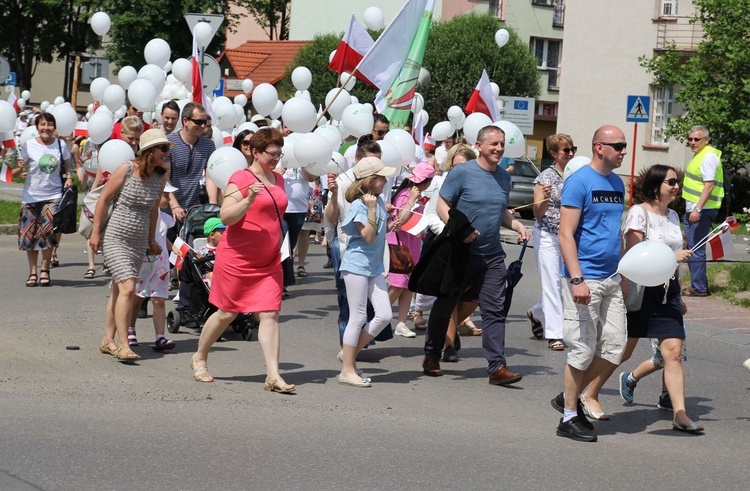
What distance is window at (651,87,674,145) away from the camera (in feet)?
122

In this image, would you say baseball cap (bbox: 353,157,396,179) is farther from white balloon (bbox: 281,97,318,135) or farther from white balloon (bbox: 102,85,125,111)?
white balloon (bbox: 102,85,125,111)

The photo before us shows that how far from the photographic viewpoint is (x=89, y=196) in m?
9.73

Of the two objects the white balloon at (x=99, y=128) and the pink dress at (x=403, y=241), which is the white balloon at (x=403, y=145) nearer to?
the pink dress at (x=403, y=241)

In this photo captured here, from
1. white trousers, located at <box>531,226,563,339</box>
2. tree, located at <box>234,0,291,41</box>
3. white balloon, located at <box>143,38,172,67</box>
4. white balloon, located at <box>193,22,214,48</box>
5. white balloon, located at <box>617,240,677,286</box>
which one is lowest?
white trousers, located at <box>531,226,563,339</box>

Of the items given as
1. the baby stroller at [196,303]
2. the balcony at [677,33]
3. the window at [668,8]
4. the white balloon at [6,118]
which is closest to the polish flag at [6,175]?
the white balloon at [6,118]

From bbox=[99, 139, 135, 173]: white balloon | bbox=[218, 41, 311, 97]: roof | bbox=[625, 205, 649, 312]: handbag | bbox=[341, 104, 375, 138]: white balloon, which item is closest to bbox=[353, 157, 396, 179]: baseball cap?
bbox=[625, 205, 649, 312]: handbag

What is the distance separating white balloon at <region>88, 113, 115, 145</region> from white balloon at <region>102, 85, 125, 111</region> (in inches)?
138

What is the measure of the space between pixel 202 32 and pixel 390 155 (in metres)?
8.28

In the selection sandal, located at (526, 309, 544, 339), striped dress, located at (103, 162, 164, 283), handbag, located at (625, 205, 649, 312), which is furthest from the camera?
sandal, located at (526, 309, 544, 339)

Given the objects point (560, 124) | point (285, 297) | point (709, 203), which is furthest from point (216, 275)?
point (560, 124)

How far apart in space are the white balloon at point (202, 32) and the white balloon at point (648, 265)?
11407 millimetres

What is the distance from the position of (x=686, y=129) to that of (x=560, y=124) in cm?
1375

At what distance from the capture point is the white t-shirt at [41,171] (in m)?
13.0

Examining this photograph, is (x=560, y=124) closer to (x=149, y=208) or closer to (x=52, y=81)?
(x=149, y=208)
